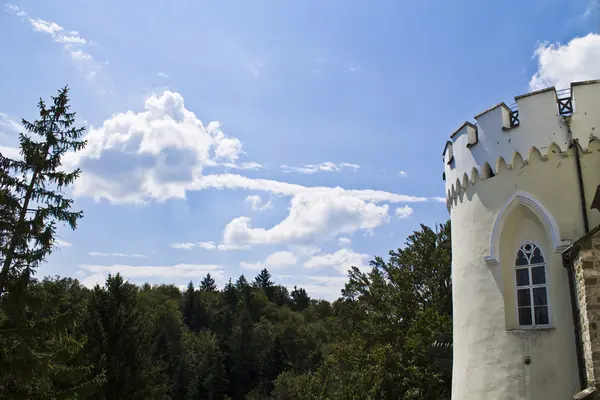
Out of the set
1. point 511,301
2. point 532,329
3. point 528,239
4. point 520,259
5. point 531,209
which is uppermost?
point 531,209

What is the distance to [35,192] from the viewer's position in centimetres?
1216

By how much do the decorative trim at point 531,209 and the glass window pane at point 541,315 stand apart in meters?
0.97

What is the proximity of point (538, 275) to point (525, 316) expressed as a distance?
2.35ft

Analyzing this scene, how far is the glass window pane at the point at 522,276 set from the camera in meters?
8.21

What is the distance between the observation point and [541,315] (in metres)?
7.97

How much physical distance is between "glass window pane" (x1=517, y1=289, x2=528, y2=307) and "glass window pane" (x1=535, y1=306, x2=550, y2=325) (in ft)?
0.59

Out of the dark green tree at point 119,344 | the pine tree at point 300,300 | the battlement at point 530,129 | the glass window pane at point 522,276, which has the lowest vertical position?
the dark green tree at point 119,344

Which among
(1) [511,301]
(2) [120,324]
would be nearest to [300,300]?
(2) [120,324]

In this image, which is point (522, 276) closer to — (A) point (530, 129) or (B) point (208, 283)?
(A) point (530, 129)

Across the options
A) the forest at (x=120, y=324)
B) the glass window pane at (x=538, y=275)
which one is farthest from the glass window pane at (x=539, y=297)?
the forest at (x=120, y=324)

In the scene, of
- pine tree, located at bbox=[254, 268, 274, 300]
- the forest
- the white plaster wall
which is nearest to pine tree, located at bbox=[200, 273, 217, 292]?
pine tree, located at bbox=[254, 268, 274, 300]

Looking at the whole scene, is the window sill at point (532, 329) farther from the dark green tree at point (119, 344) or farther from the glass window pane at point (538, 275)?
the dark green tree at point (119, 344)

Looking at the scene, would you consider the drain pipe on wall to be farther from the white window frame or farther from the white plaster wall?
the white window frame

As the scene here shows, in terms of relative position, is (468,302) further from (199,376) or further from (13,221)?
(199,376)
